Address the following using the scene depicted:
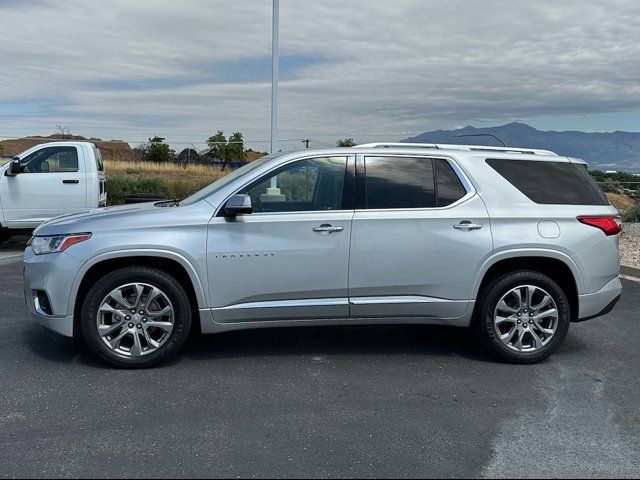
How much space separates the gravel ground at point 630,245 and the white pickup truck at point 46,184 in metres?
9.00

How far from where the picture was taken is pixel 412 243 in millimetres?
4602

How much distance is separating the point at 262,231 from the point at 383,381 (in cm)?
145

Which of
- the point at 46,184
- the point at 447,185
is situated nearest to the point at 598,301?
the point at 447,185

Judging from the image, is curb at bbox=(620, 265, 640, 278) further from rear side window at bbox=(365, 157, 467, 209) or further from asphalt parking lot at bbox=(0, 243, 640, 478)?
rear side window at bbox=(365, 157, 467, 209)

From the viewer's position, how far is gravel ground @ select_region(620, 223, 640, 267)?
30.3 ft

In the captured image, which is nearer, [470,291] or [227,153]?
[470,291]

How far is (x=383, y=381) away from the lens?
14.5 feet

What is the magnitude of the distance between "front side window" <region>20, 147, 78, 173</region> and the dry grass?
9.22 m

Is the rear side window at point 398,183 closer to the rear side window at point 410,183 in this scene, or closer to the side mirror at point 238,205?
the rear side window at point 410,183

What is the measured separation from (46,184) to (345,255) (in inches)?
302

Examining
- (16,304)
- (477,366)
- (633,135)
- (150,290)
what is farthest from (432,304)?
(633,135)

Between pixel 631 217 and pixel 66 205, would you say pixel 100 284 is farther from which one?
pixel 631 217

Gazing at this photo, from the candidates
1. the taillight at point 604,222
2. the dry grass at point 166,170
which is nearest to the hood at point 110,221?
the taillight at point 604,222

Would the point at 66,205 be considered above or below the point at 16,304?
above
